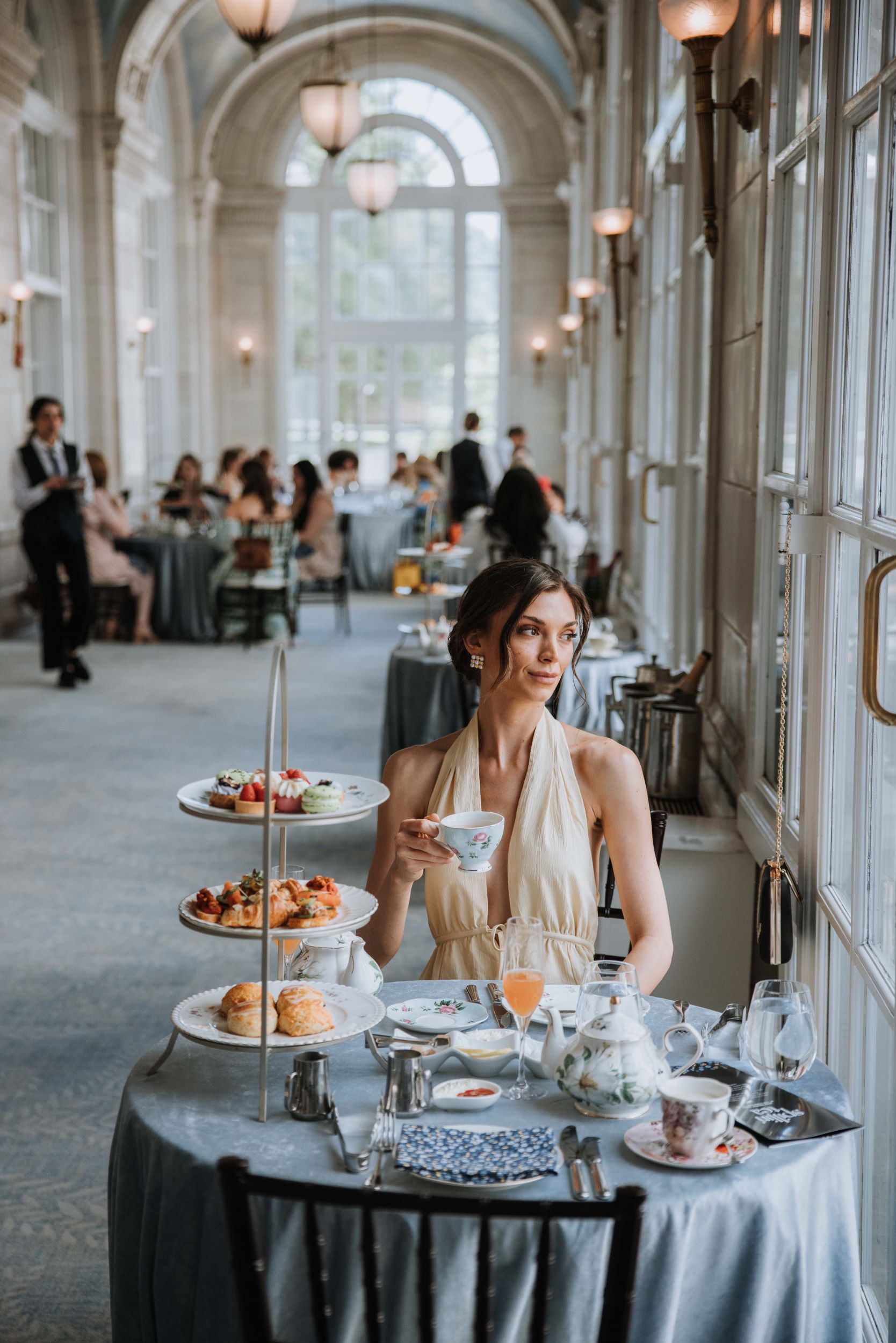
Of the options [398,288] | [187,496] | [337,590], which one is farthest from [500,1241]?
[398,288]

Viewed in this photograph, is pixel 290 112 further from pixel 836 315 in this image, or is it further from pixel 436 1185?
pixel 436 1185

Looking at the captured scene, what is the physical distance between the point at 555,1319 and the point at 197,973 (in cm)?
294

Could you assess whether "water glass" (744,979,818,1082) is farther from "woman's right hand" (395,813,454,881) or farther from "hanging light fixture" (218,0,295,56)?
"hanging light fixture" (218,0,295,56)

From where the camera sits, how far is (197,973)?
435 centimetres

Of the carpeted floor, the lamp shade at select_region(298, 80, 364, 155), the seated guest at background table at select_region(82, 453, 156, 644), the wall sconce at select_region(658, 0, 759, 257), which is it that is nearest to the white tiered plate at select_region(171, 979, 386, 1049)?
the carpeted floor

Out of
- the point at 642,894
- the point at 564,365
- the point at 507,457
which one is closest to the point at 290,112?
the point at 564,365

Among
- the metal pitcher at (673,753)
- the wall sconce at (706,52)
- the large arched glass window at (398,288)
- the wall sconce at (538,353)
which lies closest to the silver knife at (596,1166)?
the metal pitcher at (673,753)

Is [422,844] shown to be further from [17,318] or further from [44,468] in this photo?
[17,318]

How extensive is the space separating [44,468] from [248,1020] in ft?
25.4

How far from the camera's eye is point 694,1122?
1.65 m

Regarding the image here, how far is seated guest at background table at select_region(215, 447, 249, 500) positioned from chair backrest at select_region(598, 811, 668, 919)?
36.5 feet

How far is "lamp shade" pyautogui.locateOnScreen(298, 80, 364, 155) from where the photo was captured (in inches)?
386

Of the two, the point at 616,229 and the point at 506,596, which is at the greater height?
the point at 616,229

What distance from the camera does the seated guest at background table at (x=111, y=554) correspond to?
10609mm
